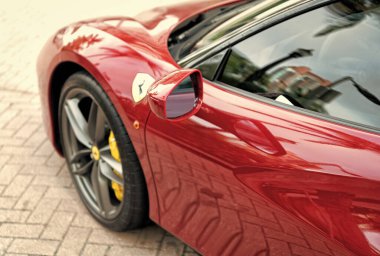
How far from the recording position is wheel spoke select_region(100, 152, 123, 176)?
9.04ft

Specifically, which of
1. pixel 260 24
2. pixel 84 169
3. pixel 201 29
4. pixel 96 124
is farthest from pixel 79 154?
pixel 260 24

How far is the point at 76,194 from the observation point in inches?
134

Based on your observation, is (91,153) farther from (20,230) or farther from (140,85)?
(140,85)

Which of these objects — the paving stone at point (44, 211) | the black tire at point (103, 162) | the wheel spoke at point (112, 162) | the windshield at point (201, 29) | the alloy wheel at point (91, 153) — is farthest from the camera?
the paving stone at point (44, 211)

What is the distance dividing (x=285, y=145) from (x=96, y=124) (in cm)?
131

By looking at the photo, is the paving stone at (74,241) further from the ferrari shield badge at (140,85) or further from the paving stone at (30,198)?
the ferrari shield badge at (140,85)

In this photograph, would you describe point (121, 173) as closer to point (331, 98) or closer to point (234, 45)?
point (234, 45)

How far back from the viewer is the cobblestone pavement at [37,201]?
9.71ft

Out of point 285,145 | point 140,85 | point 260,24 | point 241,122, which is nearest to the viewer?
point 285,145

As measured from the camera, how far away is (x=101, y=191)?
299 centimetres

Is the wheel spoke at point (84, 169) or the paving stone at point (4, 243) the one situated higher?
the wheel spoke at point (84, 169)

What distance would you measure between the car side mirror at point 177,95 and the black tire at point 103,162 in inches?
23.3

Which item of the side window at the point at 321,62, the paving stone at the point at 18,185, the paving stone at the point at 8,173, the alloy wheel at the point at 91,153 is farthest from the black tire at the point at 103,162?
the side window at the point at 321,62

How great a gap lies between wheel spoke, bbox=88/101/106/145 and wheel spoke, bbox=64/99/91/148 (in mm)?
78
